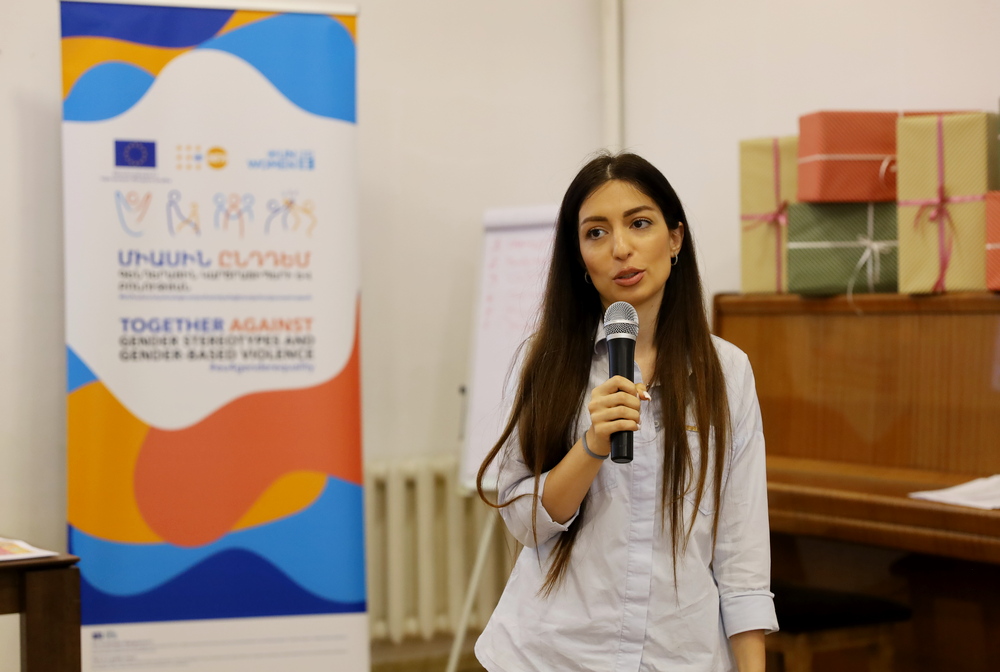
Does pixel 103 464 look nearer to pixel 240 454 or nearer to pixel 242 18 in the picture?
pixel 240 454

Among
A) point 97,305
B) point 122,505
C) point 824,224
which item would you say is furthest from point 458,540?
point 824,224

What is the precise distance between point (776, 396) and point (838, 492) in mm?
554

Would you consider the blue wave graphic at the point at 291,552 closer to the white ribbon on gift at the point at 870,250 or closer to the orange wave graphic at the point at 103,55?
the orange wave graphic at the point at 103,55

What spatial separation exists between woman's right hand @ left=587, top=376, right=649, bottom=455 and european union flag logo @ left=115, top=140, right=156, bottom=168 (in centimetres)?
207

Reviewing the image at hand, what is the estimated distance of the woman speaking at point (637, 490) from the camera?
124 cm

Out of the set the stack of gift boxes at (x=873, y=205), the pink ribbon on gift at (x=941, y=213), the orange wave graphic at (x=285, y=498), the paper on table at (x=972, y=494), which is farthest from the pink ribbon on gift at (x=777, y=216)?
the orange wave graphic at (x=285, y=498)

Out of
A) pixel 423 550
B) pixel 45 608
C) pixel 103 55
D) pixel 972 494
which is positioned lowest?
pixel 423 550

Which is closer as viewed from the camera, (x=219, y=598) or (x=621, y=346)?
(x=621, y=346)

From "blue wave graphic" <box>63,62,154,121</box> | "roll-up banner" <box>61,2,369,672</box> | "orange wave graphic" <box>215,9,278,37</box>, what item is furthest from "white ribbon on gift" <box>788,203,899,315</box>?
"blue wave graphic" <box>63,62,154,121</box>

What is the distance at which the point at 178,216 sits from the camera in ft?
9.11

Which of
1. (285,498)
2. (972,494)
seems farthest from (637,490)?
(285,498)

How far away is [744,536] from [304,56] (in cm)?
215

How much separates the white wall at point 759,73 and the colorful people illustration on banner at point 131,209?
6.10 ft

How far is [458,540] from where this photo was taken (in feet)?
11.4
